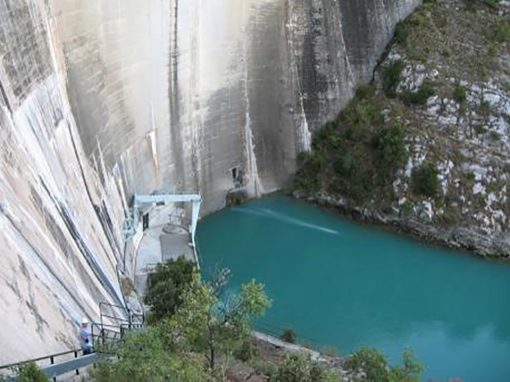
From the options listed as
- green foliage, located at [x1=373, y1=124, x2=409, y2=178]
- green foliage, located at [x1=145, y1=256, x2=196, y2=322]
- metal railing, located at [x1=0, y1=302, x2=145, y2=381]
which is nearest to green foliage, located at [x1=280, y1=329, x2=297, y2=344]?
green foliage, located at [x1=145, y1=256, x2=196, y2=322]

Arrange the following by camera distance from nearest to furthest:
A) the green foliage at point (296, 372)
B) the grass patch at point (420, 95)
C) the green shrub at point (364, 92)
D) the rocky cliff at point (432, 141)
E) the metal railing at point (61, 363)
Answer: the metal railing at point (61, 363) < the green foliage at point (296, 372) < the rocky cliff at point (432, 141) < the grass patch at point (420, 95) < the green shrub at point (364, 92)

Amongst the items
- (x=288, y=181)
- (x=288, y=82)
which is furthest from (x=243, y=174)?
(x=288, y=82)

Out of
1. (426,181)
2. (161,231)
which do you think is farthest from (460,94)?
(161,231)

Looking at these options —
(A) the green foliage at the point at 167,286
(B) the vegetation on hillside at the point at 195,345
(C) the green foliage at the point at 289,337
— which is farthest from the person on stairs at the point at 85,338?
(C) the green foliage at the point at 289,337

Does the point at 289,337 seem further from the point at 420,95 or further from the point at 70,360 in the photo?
the point at 420,95

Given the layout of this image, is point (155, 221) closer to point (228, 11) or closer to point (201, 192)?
point (201, 192)

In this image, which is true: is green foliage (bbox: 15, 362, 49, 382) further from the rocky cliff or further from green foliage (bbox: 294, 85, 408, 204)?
green foliage (bbox: 294, 85, 408, 204)

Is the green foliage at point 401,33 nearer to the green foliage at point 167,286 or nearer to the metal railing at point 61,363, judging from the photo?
the green foliage at point 167,286
